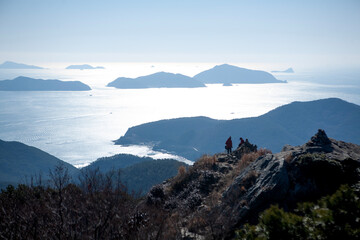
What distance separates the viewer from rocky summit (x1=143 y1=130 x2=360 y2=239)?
10.8 meters

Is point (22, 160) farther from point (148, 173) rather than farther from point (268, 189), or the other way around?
point (268, 189)

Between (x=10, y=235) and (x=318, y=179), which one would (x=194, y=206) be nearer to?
(x=318, y=179)

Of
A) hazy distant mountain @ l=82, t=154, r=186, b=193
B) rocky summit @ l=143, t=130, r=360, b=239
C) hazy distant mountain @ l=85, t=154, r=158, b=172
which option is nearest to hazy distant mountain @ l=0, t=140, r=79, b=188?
hazy distant mountain @ l=85, t=154, r=158, b=172

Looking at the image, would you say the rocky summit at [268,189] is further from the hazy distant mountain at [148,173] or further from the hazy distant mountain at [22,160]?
the hazy distant mountain at [22,160]

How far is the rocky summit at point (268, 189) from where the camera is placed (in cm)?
1080

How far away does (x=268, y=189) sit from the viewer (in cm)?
1118

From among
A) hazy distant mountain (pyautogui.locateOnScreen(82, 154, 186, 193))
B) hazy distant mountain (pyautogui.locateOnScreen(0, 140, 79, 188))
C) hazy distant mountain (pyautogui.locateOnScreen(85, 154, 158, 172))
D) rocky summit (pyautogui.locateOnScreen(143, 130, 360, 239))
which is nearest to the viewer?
rocky summit (pyautogui.locateOnScreen(143, 130, 360, 239))

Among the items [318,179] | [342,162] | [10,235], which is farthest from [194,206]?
[10,235]

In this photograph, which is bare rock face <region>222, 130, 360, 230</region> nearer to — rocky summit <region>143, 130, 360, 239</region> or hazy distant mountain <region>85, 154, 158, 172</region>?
rocky summit <region>143, 130, 360, 239</region>

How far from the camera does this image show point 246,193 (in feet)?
39.6

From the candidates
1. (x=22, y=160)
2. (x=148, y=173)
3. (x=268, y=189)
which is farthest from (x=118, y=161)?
(x=268, y=189)

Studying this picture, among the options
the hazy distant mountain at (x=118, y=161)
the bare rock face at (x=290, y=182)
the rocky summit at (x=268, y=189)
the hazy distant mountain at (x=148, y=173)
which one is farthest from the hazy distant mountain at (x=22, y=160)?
the bare rock face at (x=290, y=182)

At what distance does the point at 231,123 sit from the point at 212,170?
18530 cm

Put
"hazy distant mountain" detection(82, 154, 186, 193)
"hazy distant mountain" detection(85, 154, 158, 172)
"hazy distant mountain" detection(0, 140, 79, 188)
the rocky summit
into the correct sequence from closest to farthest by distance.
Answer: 1. the rocky summit
2. "hazy distant mountain" detection(82, 154, 186, 193)
3. "hazy distant mountain" detection(85, 154, 158, 172)
4. "hazy distant mountain" detection(0, 140, 79, 188)
